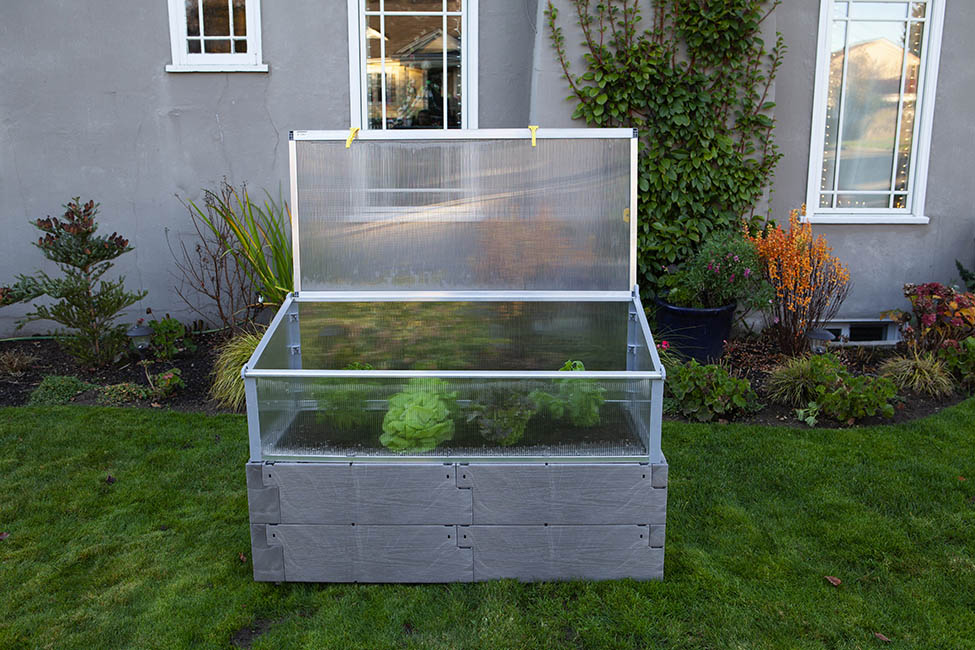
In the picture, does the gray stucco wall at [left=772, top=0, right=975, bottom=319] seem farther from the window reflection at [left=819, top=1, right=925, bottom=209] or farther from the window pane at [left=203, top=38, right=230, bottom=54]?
the window pane at [left=203, top=38, right=230, bottom=54]

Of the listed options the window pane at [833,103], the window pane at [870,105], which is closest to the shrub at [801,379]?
the window pane at [833,103]

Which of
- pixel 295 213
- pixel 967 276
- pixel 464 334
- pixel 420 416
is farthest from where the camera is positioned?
pixel 967 276

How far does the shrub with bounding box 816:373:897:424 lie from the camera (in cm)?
407

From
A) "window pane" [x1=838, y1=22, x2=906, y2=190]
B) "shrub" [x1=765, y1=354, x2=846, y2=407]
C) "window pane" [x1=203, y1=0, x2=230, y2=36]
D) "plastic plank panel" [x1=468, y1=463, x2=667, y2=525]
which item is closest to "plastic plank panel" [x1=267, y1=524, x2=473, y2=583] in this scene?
"plastic plank panel" [x1=468, y1=463, x2=667, y2=525]

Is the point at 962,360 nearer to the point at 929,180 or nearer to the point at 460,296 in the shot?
the point at 929,180

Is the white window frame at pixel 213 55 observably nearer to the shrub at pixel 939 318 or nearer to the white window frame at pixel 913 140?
the white window frame at pixel 913 140

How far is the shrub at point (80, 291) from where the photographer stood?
468 centimetres

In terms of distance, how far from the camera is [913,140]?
5727mm

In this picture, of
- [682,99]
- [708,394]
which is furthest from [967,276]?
[708,394]

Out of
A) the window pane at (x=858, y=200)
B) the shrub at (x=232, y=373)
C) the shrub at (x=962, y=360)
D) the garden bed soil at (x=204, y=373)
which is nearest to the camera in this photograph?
the garden bed soil at (x=204, y=373)

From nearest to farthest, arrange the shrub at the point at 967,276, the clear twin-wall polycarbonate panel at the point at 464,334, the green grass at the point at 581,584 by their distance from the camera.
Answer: the green grass at the point at 581,584, the clear twin-wall polycarbonate panel at the point at 464,334, the shrub at the point at 967,276

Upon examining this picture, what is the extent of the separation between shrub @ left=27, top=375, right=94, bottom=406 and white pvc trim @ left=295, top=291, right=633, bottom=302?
2.49m

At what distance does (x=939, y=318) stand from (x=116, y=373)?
5670 millimetres

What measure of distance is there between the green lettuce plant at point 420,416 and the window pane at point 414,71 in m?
3.80
